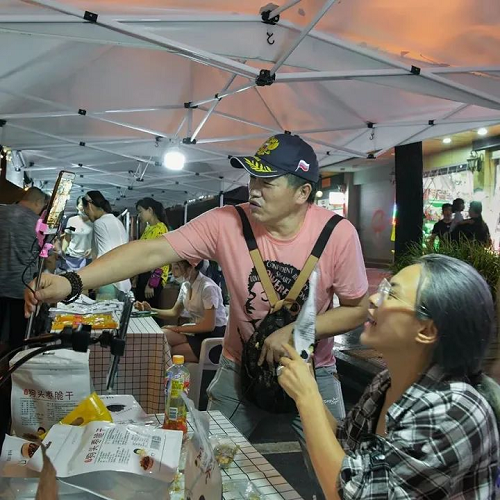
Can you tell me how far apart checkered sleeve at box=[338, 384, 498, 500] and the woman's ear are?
115mm

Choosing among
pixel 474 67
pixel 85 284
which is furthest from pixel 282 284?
pixel 474 67

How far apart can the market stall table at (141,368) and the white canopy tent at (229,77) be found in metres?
2.12

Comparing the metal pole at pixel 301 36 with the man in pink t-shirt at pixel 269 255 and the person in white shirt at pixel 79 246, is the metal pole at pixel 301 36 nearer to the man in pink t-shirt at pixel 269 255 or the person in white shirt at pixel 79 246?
the man in pink t-shirt at pixel 269 255

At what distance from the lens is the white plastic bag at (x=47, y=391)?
57.9 inches

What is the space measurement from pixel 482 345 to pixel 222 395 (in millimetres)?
1258

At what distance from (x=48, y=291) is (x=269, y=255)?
818 mm

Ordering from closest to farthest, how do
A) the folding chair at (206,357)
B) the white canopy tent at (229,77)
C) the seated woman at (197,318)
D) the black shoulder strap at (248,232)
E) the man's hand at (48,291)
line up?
the man's hand at (48,291), the black shoulder strap at (248,232), the white canopy tent at (229,77), the folding chair at (206,357), the seated woman at (197,318)

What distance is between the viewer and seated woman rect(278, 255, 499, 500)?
1.02 m

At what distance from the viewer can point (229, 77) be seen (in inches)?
230

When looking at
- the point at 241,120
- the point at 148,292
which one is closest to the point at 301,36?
the point at 241,120

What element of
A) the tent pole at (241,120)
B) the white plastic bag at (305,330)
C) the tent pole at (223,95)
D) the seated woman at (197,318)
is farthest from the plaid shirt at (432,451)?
the tent pole at (241,120)

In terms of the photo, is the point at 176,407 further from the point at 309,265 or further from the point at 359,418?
the point at 309,265

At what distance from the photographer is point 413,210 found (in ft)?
26.5

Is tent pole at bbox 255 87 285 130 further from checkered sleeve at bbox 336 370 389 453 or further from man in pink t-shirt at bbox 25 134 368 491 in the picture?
checkered sleeve at bbox 336 370 389 453
